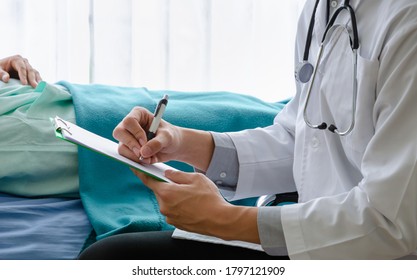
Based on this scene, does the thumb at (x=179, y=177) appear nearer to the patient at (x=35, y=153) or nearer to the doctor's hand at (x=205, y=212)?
the doctor's hand at (x=205, y=212)

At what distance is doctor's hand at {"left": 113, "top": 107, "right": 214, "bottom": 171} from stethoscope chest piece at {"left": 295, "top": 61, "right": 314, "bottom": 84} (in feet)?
0.85

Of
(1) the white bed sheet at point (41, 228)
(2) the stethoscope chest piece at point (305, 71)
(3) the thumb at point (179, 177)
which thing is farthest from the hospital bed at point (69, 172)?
(2) the stethoscope chest piece at point (305, 71)

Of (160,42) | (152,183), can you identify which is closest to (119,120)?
(152,183)

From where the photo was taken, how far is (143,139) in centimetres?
122

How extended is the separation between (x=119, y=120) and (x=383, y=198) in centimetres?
95

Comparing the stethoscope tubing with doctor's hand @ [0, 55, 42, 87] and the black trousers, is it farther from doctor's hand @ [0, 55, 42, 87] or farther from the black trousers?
doctor's hand @ [0, 55, 42, 87]

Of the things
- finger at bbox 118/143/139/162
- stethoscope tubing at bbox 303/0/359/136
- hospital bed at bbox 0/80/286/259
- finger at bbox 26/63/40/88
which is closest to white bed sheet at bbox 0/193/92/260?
hospital bed at bbox 0/80/286/259

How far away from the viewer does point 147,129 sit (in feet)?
4.24

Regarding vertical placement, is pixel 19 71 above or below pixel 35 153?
above

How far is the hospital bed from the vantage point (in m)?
1.41

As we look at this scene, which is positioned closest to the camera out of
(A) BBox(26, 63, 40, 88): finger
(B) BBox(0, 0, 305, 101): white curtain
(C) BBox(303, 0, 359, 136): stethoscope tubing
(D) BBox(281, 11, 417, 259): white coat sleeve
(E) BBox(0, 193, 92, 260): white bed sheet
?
(D) BBox(281, 11, 417, 259): white coat sleeve

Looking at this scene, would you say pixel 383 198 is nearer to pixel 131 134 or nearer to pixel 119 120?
pixel 131 134

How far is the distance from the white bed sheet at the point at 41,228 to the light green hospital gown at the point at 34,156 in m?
0.04
